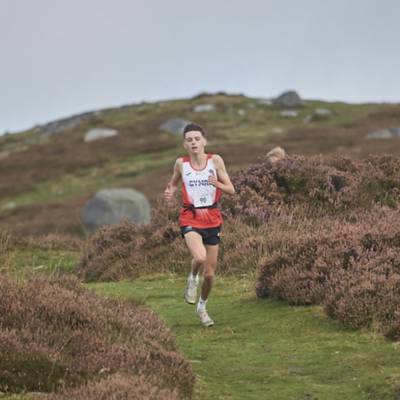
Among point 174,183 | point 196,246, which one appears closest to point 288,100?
point 174,183

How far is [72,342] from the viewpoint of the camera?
773 cm

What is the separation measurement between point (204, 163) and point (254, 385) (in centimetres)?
339

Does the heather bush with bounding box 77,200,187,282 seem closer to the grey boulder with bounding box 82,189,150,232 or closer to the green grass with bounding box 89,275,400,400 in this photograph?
the green grass with bounding box 89,275,400,400

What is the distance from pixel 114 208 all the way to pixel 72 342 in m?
35.1

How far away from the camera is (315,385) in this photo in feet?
26.7

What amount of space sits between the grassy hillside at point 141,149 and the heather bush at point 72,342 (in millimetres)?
36084

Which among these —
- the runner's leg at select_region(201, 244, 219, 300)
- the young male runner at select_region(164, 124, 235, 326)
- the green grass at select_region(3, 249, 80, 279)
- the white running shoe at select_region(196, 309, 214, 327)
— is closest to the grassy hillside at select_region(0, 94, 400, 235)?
the green grass at select_region(3, 249, 80, 279)

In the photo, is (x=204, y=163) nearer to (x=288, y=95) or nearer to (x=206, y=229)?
(x=206, y=229)

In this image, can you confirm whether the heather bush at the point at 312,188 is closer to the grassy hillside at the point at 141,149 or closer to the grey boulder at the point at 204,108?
the grassy hillside at the point at 141,149

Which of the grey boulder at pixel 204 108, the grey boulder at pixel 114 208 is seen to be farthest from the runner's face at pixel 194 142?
the grey boulder at pixel 204 108

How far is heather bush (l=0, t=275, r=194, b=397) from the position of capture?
7.17 meters

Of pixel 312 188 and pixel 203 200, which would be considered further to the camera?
pixel 312 188

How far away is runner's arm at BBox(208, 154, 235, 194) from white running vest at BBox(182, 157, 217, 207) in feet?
0.29

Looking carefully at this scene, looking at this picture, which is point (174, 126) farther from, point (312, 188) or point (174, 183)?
point (174, 183)
